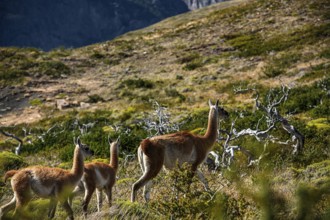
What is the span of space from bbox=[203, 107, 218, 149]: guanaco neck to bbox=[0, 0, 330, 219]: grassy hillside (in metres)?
0.60

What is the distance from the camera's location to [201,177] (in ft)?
21.0

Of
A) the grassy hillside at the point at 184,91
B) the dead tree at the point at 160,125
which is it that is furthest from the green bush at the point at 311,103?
the dead tree at the point at 160,125

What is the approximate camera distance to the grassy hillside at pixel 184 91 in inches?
273

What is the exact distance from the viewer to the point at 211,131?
7402 millimetres

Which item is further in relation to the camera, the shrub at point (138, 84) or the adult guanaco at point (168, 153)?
the shrub at point (138, 84)

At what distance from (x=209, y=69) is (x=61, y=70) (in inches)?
472

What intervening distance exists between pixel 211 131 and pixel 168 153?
3.71 feet

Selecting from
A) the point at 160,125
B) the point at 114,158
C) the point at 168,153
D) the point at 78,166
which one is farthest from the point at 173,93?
the point at 78,166

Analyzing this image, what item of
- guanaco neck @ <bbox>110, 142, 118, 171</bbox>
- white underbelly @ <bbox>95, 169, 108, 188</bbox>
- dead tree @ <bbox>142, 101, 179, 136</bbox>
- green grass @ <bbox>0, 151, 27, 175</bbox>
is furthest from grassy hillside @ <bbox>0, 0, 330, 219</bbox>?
dead tree @ <bbox>142, 101, 179, 136</bbox>

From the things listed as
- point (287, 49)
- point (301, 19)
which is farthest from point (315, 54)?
point (301, 19)

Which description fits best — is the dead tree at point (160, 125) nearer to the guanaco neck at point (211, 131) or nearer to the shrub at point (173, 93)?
the guanaco neck at point (211, 131)

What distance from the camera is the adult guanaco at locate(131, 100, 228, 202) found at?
639cm

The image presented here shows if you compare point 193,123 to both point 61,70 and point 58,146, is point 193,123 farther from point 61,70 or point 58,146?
point 61,70

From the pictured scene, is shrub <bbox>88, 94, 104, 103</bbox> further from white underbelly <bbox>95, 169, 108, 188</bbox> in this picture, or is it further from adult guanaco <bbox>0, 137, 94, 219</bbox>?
adult guanaco <bbox>0, 137, 94, 219</bbox>
